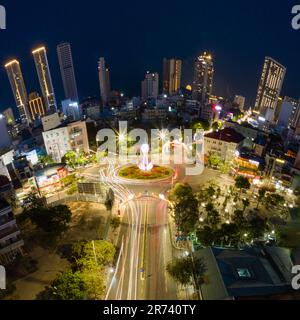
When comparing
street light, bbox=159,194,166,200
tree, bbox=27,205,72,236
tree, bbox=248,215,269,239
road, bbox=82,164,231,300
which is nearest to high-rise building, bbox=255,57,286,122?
road, bbox=82,164,231,300

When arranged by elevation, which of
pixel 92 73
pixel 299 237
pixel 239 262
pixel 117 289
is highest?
pixel 92 73

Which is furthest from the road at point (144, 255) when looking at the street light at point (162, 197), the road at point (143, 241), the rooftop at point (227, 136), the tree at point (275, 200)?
the rooftop at point (227, 136)

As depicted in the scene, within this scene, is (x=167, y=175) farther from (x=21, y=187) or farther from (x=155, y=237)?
(x=21, y=187)

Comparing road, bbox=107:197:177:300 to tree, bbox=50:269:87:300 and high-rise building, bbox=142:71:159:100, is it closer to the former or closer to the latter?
tree, bbox=50:269:87:300

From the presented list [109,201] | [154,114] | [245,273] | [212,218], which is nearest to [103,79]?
[154,114]

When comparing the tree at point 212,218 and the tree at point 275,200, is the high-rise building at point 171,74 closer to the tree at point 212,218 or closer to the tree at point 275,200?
the tree at point 275,200
